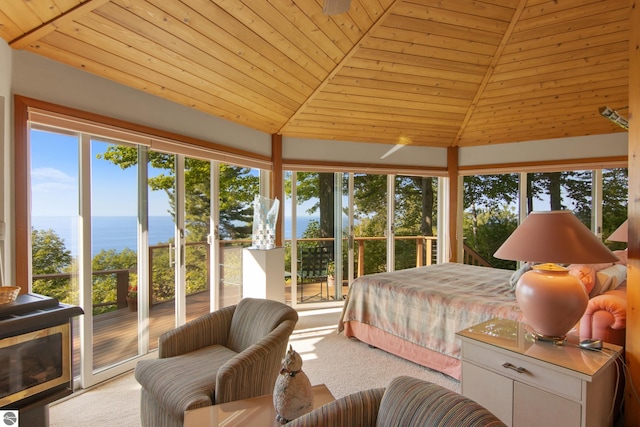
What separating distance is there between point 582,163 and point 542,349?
3.89 metres

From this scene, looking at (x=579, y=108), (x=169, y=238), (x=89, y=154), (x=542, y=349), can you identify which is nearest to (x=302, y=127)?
(x=169, y=238)

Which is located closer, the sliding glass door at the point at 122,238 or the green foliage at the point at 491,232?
the sliding glass door at the point at 122,238

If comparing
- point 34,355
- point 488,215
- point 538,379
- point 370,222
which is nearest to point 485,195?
point 488,215

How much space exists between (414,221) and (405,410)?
469 centimetres

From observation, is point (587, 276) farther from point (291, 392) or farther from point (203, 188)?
point (203, 188)

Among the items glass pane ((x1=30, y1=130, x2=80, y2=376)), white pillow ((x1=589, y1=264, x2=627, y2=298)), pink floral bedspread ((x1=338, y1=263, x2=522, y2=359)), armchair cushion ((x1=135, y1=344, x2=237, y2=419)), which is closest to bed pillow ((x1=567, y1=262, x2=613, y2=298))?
white pillow ((x1=589, y1=264, x2=627, y2=298))

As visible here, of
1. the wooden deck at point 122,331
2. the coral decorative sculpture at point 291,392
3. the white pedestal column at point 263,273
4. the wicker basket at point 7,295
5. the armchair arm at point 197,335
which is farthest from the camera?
the white pedestal column at point 263,273

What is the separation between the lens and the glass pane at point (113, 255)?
2.81 metres

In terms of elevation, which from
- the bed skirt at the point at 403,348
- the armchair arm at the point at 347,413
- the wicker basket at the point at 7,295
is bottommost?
the bed skirt at the point at 403,348

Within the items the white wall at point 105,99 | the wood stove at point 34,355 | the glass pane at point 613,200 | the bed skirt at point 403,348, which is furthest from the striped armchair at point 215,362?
the glass pane at point 613,200

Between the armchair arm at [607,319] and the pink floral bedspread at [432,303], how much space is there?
1.53ft

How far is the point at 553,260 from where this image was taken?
63.4 inches

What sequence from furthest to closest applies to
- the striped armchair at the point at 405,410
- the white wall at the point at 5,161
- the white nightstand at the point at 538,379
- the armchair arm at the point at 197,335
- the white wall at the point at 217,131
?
the white wall at the point at 217,131 → the armchair arm at the point at 197,335 → the white wall at the point at 5,161 → the white nightstand at the point at 538,379 → the striped armchair at the point at 405,410

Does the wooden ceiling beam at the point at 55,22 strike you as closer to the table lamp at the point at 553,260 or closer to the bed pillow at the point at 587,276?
the table lamp at the point at 553,260
